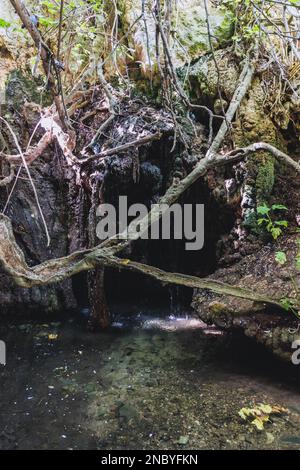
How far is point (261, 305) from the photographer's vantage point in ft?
11.7

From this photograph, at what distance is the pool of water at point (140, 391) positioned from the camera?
2.72m

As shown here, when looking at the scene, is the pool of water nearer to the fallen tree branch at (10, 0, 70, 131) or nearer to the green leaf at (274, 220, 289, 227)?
the green leaf at (274, 220, 289, 227)

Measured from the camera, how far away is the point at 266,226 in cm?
446

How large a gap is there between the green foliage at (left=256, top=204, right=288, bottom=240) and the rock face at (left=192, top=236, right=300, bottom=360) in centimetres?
17

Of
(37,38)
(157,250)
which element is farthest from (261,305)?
(37,38)

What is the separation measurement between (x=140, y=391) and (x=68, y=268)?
1447mm

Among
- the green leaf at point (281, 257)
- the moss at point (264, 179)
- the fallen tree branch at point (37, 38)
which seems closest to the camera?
the fallen tree branch at point (37, 38)

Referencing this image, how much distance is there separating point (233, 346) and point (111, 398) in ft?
5.42

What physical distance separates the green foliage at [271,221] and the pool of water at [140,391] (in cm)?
144


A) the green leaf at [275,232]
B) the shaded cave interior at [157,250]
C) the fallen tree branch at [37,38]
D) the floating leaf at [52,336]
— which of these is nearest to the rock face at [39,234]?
the shaded cave interior at [157,250]

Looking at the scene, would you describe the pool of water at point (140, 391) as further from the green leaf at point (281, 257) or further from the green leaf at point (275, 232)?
the green leaf at point (275, 232)

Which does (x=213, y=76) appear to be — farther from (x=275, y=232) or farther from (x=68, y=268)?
(x=68, y=268)

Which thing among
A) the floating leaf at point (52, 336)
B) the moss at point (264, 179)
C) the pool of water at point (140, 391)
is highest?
the moss at point (264, 179)
